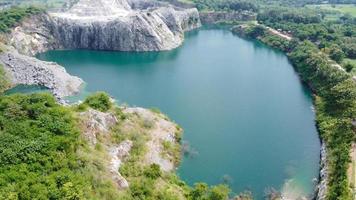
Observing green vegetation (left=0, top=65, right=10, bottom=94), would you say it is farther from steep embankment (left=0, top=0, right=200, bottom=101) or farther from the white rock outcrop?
the white rock outcrop

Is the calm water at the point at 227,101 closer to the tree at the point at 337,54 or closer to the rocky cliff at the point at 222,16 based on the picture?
the tree at the point at 337,54

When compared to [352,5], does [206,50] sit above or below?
below

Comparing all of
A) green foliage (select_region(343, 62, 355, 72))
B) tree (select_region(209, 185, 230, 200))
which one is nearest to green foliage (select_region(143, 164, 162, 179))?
tree (select_region(209, 185, 230, 200))

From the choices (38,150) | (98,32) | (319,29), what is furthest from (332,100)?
(98,32)

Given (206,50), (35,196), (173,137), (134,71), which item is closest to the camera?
(35,196)

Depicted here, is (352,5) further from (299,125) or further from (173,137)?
(173,137)

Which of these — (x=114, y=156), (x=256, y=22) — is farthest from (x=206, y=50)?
(x=114, y=156)

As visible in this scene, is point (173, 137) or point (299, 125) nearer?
point (173, 137)
